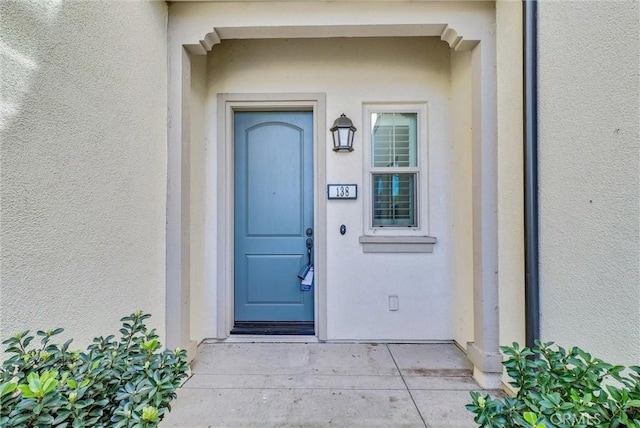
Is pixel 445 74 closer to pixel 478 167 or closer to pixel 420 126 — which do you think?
pixel 420 126

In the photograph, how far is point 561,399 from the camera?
946 mm

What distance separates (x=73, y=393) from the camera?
0.84 metres

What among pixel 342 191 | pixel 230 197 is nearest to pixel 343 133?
pixel 342 191

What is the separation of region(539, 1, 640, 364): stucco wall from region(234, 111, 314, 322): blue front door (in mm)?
1960

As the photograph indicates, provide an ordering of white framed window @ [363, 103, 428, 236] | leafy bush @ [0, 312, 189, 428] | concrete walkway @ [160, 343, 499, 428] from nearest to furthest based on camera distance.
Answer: leafy bush @ [0, 312, 189, 428]
concrete walkway @ [160, 343, 499, 428]
white framed window @ [363, 103, 428, 236]

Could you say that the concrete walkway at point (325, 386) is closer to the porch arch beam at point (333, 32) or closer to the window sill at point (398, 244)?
the window sill at point (398, 244)

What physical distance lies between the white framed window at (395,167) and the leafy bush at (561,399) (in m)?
1.91

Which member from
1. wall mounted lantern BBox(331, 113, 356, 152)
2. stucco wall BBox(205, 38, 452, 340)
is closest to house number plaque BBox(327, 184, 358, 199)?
stucco wall BBox(205, 38, 452, 340)

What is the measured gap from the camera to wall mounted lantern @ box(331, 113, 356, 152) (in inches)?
112

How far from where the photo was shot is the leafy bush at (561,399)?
2.77 feet

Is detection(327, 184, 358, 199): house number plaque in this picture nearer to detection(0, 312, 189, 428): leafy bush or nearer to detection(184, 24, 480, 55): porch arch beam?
detection(184, 24, 480, 55): porch arch beam

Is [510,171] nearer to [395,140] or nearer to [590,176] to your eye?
[590,176]

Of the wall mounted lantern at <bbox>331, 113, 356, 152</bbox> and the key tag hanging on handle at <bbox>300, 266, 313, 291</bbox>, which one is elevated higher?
the wall mounted lantern at <bbox>331, 113, 356, 152</bbox>
